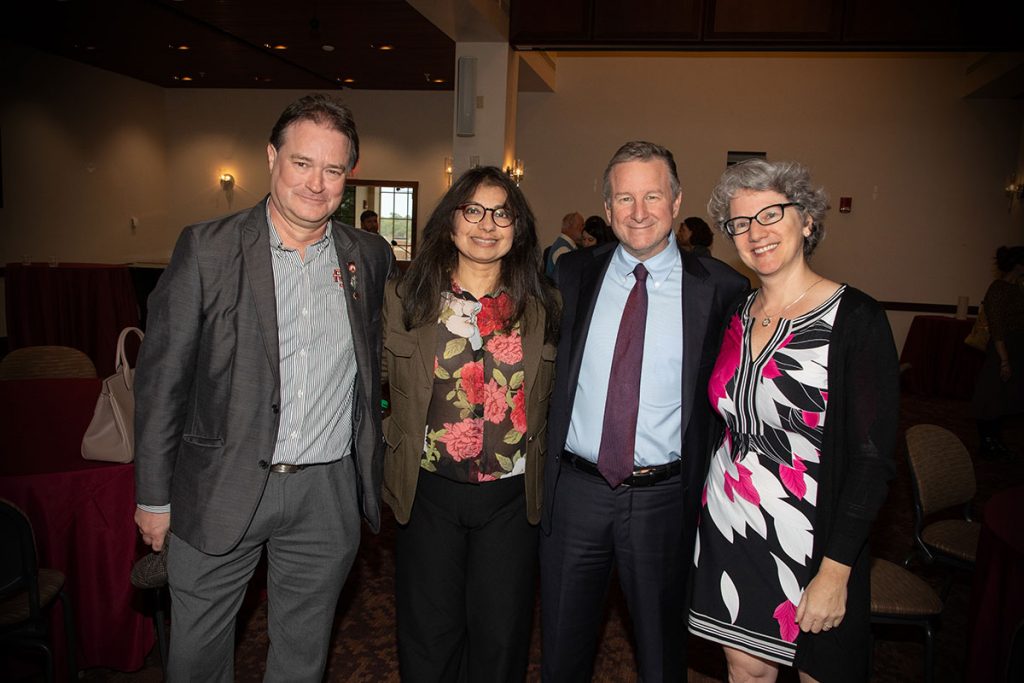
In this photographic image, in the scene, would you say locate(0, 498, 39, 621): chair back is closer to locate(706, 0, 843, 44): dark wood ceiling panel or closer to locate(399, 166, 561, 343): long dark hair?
locate(399, 166, 561, 343): long dark hair

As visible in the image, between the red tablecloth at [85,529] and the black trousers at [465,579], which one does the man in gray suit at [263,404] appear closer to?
the black trousers at [465,579]

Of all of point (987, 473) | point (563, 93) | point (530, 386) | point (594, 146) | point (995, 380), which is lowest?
point (987, 473)

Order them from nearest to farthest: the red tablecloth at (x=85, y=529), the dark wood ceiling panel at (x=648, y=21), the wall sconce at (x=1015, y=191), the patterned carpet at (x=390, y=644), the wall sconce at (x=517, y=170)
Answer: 1. the red tablecloth at (x=85, y=529)
2. the patterned carpet at (x=390, y=644)
3. the dark wood ceiling panel at (x=648, y=21)
4. the wall sconce at (x=517, y=170)
5. the wall sconce at (x=1015, y=191)

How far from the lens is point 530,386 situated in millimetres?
2086

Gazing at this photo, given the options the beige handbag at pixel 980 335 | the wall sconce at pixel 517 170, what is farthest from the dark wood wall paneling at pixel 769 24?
the beige handbag at pixel 980 335

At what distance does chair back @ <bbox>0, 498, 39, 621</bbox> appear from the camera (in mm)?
2055

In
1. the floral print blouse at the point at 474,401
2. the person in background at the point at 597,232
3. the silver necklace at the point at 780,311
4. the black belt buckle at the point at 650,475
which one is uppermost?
the person in background at the point at 597,232

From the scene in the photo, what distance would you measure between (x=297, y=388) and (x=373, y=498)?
16.7 inches

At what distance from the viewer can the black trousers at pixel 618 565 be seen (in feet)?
6.70

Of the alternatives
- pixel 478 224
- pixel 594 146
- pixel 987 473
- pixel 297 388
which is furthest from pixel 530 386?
pixel 594 146

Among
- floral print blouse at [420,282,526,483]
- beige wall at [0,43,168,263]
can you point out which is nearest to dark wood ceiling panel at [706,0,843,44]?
floral print blouse at [420,282,526,483]

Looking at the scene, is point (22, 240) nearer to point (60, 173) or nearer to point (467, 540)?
point (60, 173)

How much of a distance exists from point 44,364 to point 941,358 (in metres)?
9.57

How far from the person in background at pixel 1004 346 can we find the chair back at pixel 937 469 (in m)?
3.43
